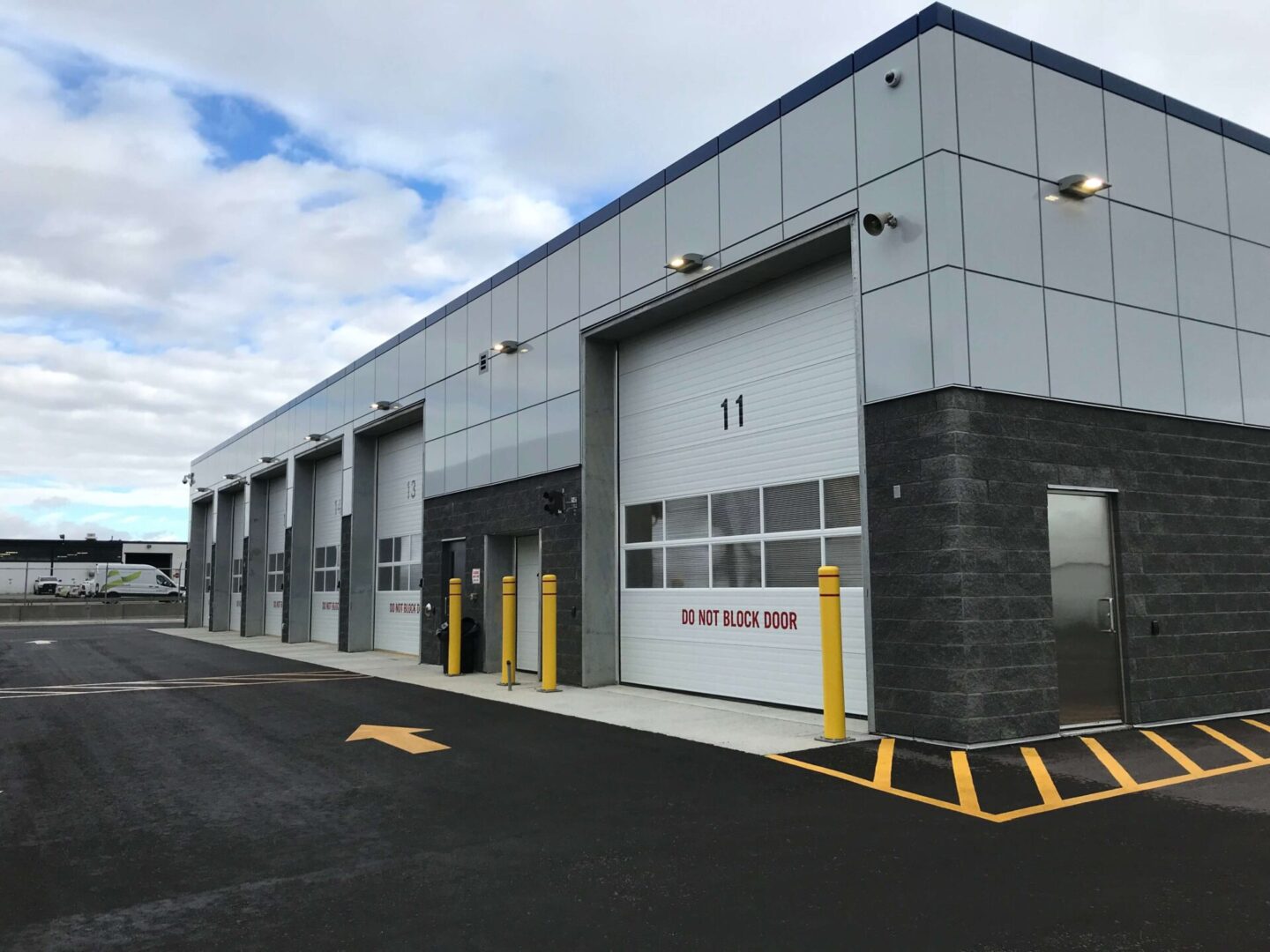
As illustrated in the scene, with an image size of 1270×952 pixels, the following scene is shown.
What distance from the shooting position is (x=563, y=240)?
15344 millimetres

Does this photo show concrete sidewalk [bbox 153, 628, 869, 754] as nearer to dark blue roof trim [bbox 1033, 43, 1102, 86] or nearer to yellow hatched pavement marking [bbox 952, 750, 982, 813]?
yellow hatched pavement marking [bbox 952, 750, 982, 813]

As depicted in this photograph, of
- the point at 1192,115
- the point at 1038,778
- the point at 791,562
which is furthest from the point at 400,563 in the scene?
the point at 1192,115

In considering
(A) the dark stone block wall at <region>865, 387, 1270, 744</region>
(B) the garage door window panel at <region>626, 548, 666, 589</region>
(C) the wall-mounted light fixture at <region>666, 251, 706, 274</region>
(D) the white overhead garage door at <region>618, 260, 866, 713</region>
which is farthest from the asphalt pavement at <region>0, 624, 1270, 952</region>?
(C) the wall-mounted light fixture at <region>666, 251, 706, 274</region>

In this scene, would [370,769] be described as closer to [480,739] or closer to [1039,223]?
[480,739]

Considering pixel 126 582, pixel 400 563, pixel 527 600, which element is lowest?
pixel 126 582

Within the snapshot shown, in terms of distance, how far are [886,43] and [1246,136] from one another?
557 cm

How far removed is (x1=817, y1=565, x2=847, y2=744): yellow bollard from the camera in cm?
882

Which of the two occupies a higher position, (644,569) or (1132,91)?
(1132,91)

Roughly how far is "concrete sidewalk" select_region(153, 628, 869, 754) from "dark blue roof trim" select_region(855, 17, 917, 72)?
7247 millimetres

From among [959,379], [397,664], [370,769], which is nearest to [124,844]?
[370,769]

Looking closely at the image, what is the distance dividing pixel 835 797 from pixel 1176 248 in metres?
8.13

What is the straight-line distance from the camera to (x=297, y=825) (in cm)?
621

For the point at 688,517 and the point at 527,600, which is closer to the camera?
the point at 688,517

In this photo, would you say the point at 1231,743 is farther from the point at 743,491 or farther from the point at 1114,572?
the point at 743,491
